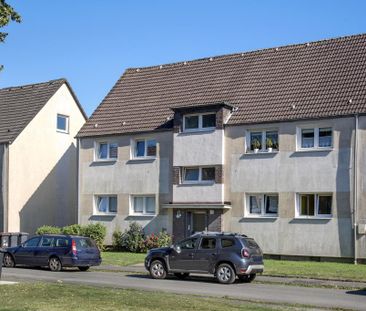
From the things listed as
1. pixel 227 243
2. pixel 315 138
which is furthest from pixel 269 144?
pixel 227 243

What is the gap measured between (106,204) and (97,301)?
879 inches

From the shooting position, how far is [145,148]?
1377 inches

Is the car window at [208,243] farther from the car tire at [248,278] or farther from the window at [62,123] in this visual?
the window at [62,123]

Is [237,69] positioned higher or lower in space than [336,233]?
higher

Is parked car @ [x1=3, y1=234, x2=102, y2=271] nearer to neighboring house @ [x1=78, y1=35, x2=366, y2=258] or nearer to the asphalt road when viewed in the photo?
the asphalt road

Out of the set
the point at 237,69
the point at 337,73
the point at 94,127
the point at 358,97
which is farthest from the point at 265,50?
the point at 94,127

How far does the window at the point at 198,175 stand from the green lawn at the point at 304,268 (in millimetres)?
4558

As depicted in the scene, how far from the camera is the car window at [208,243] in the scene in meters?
21.6

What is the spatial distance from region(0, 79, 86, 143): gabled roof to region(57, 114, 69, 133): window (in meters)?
1.40

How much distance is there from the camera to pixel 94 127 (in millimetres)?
36938

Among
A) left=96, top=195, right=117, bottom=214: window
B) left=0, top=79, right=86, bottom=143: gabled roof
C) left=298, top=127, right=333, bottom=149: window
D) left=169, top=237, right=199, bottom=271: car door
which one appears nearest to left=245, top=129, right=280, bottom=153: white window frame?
left=298, top=127, right=333, bottom=149: window

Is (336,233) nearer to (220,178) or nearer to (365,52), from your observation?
(220,178)

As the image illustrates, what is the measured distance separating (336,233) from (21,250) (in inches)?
523

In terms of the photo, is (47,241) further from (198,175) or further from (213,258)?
(198,175)
